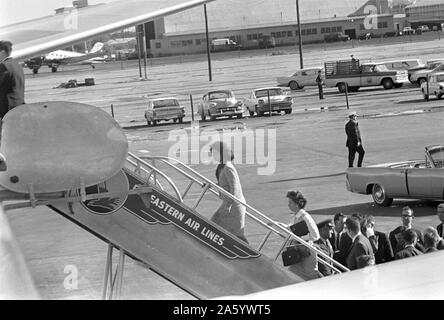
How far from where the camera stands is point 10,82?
4348 mm

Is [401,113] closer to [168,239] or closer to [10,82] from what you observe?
[168,239]

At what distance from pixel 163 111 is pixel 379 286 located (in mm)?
27316

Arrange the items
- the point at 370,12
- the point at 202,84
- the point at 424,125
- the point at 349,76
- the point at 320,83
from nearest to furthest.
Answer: the point at 424,125
the point at 320,83
the point at 349,76
the point at 202,84
the point at 370,12

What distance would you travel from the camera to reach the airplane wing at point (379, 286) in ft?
10.1

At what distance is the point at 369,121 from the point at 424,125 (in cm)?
275

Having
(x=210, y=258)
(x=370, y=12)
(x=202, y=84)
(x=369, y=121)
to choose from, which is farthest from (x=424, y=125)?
(x=370, y=12)

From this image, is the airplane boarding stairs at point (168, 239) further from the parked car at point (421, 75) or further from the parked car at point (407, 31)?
the parked car at point (407, 31)

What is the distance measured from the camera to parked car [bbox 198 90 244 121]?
3123cm

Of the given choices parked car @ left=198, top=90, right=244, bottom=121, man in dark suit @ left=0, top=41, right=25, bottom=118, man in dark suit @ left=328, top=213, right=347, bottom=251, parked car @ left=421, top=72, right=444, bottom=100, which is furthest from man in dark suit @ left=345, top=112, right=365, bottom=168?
parked car @ left=421, top=72, right=444, bottom=100

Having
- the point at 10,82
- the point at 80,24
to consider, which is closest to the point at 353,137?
the point at 80,24

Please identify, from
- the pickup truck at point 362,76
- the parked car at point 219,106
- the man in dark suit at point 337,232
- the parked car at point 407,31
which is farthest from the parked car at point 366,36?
the man in dark suit at point 337,232

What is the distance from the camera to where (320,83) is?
35.9 meters

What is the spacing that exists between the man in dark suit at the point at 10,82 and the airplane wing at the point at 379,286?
64.9 inches

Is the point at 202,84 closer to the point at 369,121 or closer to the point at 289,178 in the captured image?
the point at 369,121
